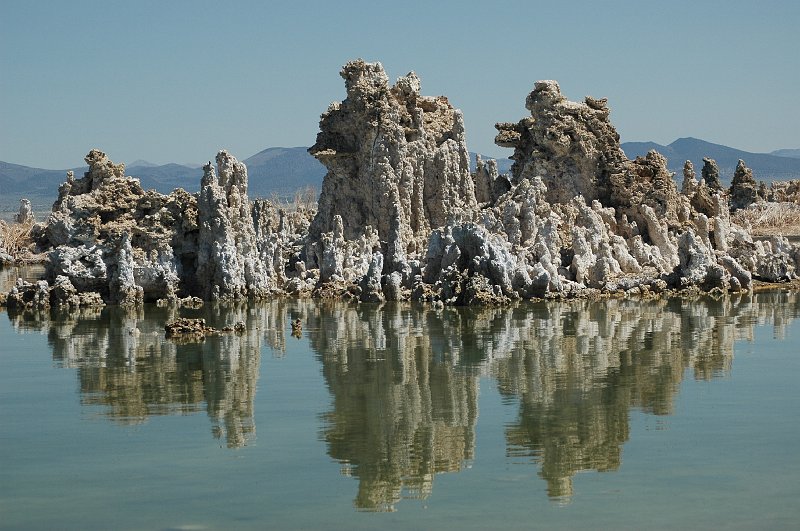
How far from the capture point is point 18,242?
70.6 meters

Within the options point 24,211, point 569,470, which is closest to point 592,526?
point 569,470

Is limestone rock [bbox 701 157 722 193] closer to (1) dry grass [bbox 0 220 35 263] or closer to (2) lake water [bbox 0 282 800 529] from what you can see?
(1) dry grass [bbox 0 220 35 263]

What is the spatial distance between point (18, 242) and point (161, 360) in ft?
155

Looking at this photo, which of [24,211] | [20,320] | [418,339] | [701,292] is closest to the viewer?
[418,339]

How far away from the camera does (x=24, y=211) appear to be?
77062 mm

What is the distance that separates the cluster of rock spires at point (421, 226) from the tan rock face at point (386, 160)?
57 millimetres

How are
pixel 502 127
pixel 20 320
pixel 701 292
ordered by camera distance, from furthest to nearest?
pixel 502 127, pixel 701 292, pixel 20 320

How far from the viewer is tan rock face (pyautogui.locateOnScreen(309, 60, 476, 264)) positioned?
4512cm

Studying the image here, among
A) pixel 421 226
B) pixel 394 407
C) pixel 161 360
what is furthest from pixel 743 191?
pixel 394 407

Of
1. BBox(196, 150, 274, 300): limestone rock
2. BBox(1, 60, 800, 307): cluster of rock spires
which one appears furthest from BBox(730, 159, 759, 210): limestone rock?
BBox(196, 150, 274, 300): limestone rock

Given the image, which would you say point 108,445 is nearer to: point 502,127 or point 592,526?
point 592,526

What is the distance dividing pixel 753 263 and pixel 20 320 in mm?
22446

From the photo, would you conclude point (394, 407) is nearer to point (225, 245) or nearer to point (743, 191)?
point (225, 245)

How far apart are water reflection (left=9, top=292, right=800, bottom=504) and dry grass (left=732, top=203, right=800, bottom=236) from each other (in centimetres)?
1815
